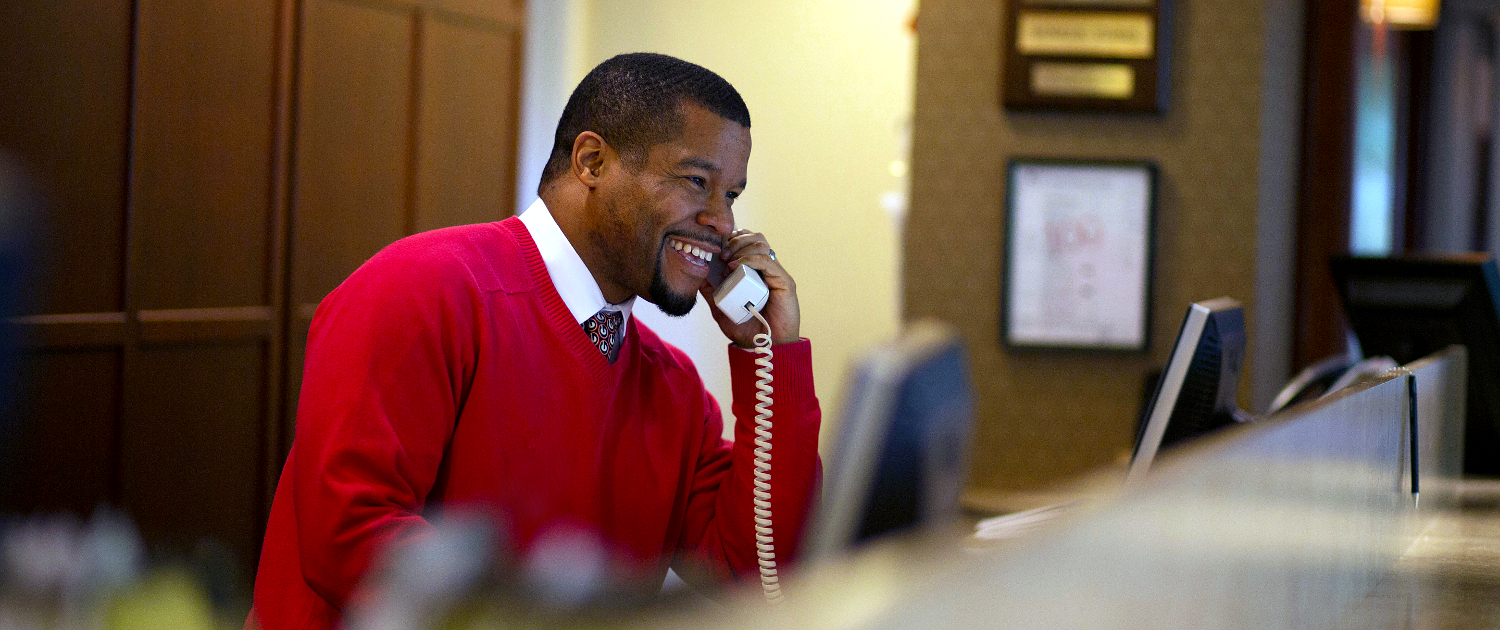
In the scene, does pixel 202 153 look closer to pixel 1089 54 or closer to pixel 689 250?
pixel 689 250

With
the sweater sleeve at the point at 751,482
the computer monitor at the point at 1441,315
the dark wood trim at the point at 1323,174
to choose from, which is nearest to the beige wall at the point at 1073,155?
the dark wood trim at the point at 1323,174

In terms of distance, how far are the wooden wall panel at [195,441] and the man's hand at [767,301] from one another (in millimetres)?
1779

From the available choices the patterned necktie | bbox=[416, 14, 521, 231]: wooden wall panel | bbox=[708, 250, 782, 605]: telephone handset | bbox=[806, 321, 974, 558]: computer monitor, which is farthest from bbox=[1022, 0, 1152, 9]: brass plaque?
bbox=[806, 321, 974, 558]: computer monitor

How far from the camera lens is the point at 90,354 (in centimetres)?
279

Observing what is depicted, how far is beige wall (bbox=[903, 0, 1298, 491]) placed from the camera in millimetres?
2895

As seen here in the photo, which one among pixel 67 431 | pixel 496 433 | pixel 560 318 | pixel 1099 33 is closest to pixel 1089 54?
pixel 1099 33

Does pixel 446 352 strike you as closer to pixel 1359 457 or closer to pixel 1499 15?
pixel 1359 457

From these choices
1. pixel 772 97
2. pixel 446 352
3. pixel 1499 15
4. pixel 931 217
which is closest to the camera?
pixel 446 352

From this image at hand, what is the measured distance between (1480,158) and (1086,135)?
4627 millimetres

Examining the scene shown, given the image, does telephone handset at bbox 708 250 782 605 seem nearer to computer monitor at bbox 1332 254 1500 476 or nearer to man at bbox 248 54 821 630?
man at bbox 248 54 821 630

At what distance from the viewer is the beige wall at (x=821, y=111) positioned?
14.8ft

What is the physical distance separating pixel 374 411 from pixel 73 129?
1.85 m

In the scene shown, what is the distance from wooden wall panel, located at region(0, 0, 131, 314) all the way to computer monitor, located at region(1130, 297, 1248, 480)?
230 centimetres

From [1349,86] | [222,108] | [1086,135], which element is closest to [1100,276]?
[1086,135]
